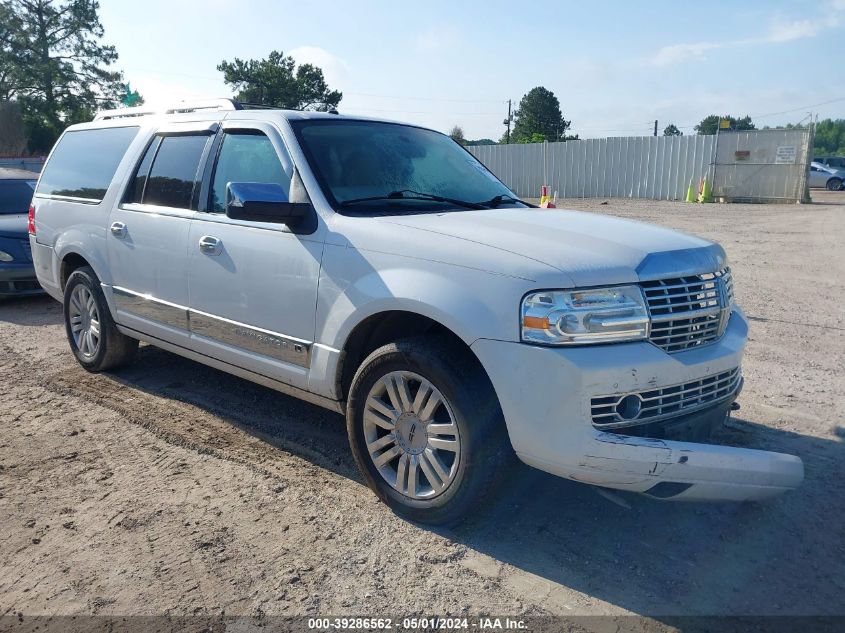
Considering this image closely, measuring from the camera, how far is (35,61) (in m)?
45.4

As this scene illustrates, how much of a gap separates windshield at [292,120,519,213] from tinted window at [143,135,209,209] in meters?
0.92

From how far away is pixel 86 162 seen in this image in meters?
5.90

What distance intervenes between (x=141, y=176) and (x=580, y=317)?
3.64m

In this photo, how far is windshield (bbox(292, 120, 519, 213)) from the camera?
13.3 ft

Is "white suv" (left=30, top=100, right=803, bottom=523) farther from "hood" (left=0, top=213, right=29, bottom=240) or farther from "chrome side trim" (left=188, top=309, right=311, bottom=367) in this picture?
"hood" (left=0, top=213, right=29, bottom=240)

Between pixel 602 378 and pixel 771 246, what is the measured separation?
40.4ft

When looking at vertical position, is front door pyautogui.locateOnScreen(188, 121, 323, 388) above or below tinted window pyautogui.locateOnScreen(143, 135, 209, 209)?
below

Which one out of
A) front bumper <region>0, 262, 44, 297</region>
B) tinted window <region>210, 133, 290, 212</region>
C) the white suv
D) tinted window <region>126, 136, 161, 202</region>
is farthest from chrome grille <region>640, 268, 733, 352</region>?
front bumper <region>0, 262, 44, 297</region>

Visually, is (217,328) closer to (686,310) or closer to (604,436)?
(604,436)

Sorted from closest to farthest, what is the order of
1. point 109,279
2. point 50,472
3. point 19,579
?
point 19,579, point 50,472, point 109,279

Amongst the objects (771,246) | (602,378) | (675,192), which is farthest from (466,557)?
(675,192)

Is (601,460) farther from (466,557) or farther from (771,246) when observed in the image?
(771,246)

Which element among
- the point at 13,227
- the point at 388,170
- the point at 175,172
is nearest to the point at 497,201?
the point at 388,170

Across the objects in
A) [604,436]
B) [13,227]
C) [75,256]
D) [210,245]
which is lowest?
[604,436]
